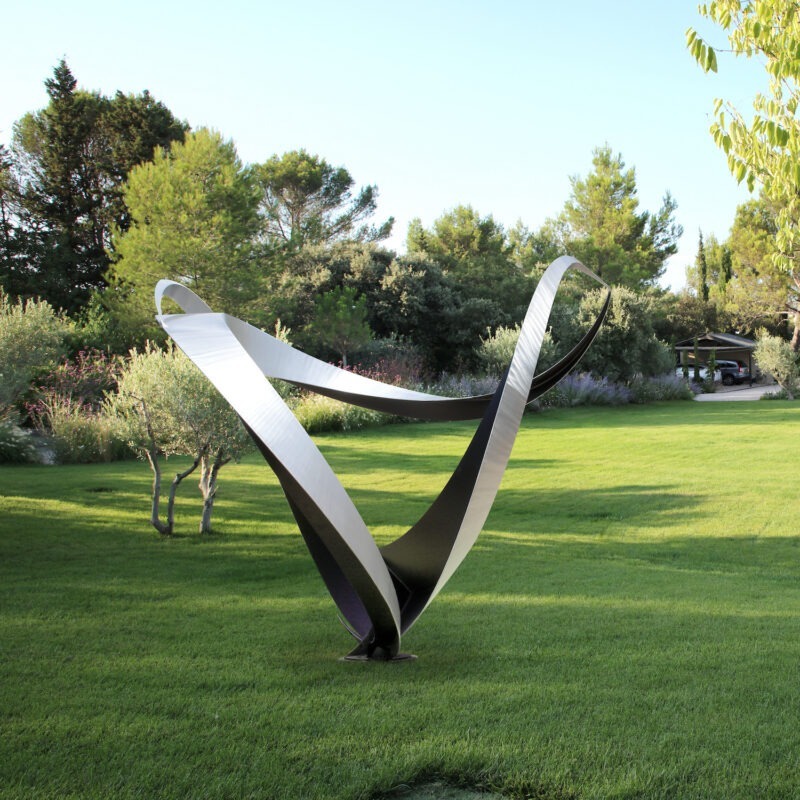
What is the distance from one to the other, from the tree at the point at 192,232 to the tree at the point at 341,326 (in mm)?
3291

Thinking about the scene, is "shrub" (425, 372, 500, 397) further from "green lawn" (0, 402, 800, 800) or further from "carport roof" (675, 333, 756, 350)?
"carport roof" (675, 333, 756, 350)

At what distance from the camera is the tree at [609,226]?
4644 centimetres

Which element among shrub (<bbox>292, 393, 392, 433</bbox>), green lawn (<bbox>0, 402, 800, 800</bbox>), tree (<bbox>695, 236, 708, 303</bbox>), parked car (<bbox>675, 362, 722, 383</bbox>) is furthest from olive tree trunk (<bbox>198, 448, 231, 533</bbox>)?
tree (<bbox>695, 236, 708, 303</bbox>)

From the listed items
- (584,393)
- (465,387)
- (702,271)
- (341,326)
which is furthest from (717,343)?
(341,326)

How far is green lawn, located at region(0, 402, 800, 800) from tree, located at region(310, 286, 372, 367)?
53.6 feet

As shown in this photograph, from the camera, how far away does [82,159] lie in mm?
35844

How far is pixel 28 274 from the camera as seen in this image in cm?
3162

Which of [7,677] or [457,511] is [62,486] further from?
[457,511]

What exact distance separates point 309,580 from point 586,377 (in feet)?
65.9

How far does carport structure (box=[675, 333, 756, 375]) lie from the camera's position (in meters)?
45.9

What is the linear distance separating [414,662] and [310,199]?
148 feet

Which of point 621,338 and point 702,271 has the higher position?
point 702,271

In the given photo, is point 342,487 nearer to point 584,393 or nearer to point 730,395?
point 584,393

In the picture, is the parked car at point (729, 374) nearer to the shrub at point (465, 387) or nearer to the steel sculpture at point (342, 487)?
the shrub at point (465, 387)
